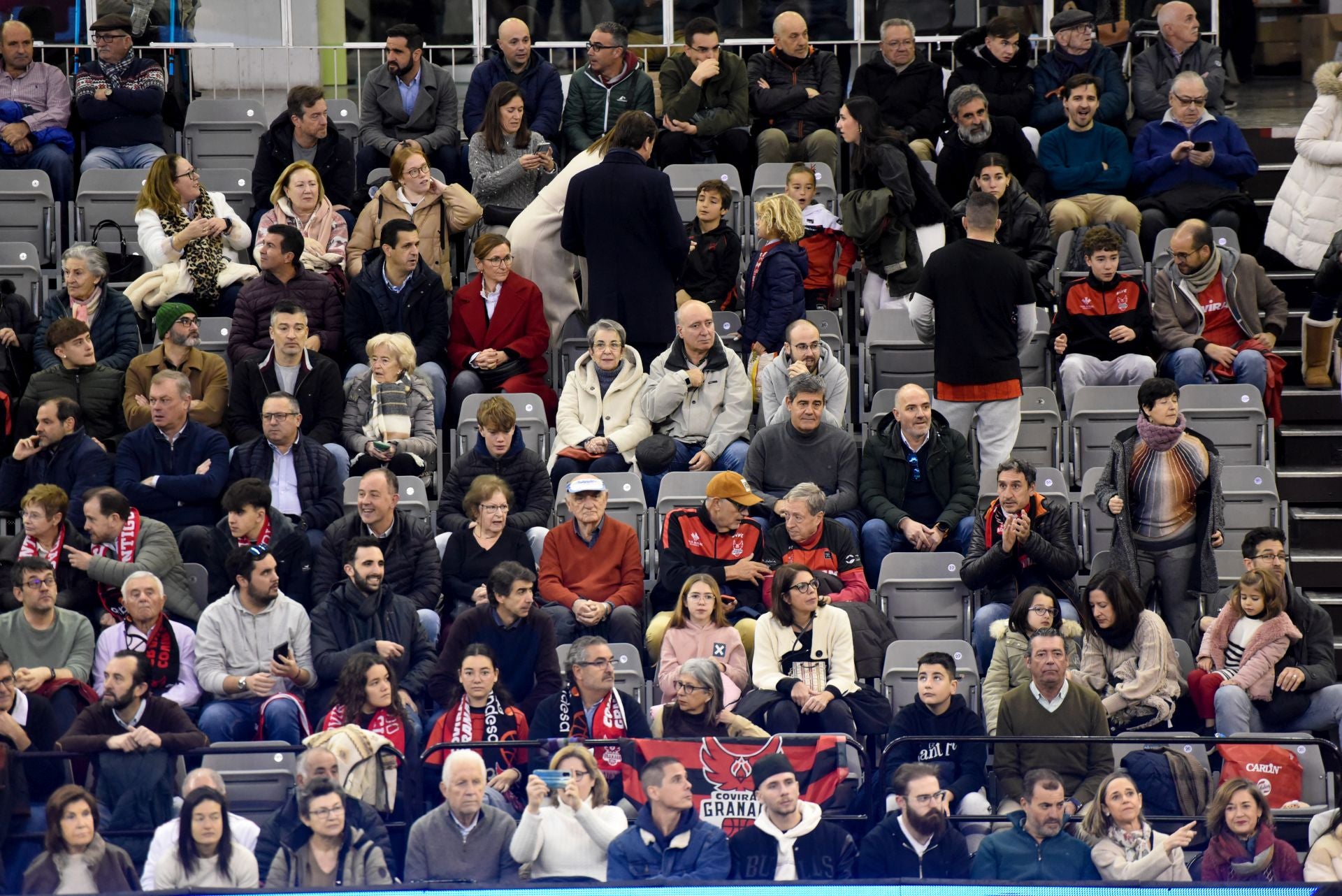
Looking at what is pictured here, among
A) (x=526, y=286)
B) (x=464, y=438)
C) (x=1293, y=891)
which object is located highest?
(x=526, y=286)

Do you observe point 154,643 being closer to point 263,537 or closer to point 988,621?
point 263,537

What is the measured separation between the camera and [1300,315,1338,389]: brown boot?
34.2 feet

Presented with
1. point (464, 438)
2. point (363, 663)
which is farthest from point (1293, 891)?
A: point (464, 438)

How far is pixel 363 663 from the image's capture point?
7.87 m

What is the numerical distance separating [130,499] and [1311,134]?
251 inches

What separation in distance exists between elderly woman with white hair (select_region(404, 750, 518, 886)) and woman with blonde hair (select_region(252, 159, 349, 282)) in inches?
154

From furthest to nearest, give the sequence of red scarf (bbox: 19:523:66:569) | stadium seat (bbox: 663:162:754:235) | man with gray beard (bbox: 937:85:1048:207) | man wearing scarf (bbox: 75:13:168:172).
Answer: man wearing scarf (bbox: 75:13:168:172)
stadium seat (bbox: 663:162:754:235)
man with gray beard (bbox: 937:85:1048:207)
red scarf (bbox: 19:523:66:569)

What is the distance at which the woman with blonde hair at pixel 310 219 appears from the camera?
34.1 ft

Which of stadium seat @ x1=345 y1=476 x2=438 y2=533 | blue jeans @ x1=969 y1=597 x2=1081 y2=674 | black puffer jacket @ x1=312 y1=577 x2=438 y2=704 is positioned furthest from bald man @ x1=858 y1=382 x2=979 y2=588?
black puffer jacket @ x1=312 y1=577 x2=438 y2=704

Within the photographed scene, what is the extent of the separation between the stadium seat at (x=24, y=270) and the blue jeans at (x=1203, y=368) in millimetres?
5755

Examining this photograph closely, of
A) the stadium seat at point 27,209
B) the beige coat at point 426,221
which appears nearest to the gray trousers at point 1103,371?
the beige coat at point 426,221

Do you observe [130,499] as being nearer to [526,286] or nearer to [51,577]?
[51,577]

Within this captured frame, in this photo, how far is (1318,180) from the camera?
10.8 m

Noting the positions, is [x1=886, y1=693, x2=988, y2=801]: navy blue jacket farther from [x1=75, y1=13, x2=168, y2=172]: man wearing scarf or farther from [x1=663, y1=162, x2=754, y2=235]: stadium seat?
[x1=75, y1=13, x2=168, y2=172]: man wearing scarf
